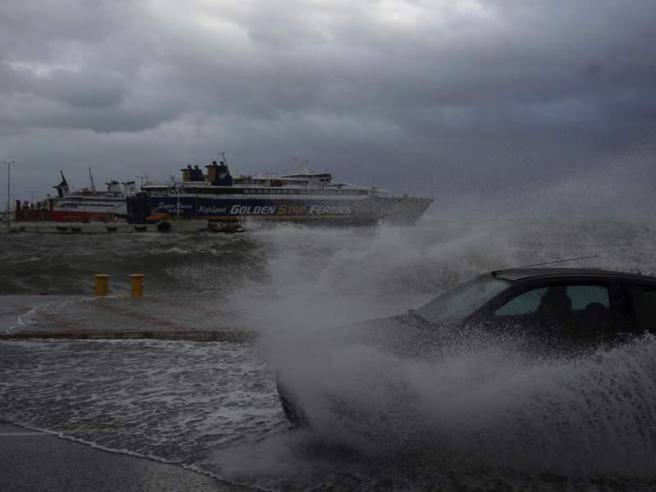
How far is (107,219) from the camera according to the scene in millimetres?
106062

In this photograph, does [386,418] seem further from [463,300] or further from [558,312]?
[558,312]

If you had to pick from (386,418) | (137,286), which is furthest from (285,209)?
(386,418)

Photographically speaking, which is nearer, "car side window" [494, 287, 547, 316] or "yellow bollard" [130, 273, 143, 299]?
"car side window" [494, 287, 547, 316]

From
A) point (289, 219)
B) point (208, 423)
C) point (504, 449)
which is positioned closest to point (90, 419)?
point (208, 423)

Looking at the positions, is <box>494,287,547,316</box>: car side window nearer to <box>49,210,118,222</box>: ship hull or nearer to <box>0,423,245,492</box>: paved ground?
<box>0,423,245,492</box>: paved ground

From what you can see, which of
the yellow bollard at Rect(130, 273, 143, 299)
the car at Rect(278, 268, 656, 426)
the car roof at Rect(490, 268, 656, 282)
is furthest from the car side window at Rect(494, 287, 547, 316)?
the yellow bollard at Rect(130, 273, 143, 299)

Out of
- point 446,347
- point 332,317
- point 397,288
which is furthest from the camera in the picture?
point 397,288

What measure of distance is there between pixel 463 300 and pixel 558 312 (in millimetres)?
839

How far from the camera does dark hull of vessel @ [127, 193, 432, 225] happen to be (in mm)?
79875

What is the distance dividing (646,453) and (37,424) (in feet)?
15.5

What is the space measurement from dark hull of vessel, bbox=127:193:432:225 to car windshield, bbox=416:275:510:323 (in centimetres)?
7339

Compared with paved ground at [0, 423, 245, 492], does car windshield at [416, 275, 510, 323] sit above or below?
above

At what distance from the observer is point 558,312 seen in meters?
5.31

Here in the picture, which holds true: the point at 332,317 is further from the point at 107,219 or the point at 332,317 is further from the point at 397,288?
the point at 107,219
